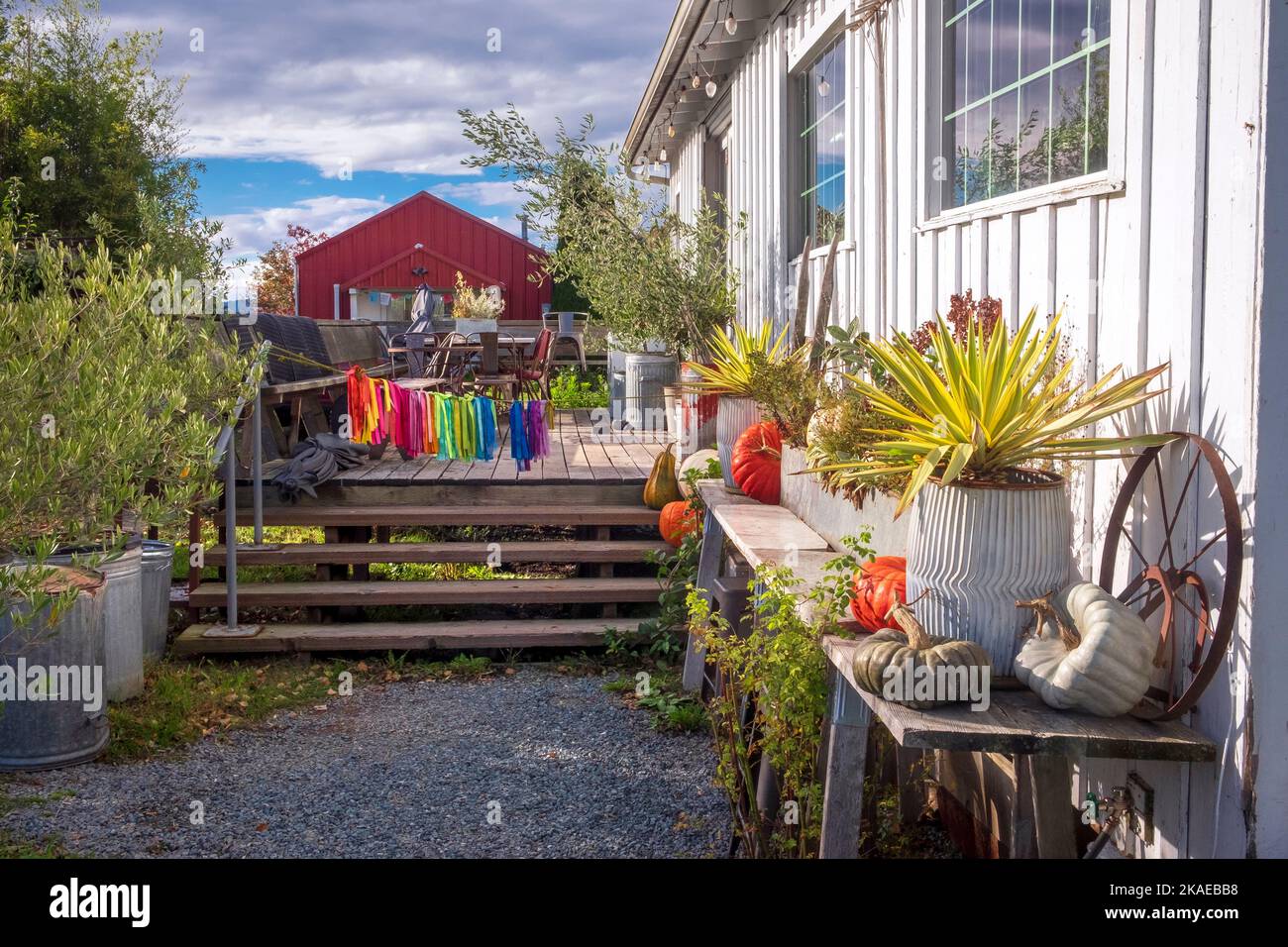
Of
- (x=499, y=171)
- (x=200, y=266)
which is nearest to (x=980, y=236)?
(x=499, y=171)

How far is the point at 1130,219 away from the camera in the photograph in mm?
2514

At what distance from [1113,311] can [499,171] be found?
20.3 feet

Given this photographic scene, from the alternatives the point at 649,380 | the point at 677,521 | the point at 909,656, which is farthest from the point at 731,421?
the point at 649,380

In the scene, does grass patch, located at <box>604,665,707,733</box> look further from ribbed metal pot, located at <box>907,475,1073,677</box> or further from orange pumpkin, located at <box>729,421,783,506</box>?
ribbed metal pot, located at <box>907,475,1073,677</box>

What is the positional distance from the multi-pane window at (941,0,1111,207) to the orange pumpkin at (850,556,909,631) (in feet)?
3.75

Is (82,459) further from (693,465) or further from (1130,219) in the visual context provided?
(693,465)

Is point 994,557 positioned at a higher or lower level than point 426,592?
higher

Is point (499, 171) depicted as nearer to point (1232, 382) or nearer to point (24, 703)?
point (24, 703)

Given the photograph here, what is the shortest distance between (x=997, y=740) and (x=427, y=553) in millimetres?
4318

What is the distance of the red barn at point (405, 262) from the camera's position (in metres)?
28.0

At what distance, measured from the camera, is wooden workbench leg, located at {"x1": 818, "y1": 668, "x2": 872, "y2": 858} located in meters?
2.66

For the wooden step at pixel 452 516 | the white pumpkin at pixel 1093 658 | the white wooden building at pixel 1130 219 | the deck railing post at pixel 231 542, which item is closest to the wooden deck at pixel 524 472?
the wooden step at pixel 452 516

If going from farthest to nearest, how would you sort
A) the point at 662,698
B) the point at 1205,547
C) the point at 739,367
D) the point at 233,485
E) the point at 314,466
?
1. the point at 314,466
2. the point at 233,485
3. the point at 739,367
4. the point at 662,698
5. the point at 1205,547

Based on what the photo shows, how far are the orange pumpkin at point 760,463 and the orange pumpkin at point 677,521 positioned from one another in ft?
2.75
